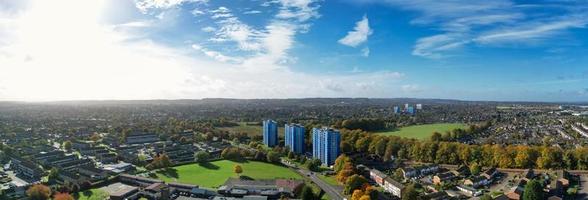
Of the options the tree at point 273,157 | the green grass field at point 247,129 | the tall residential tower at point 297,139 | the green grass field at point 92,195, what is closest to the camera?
the green grass field at point 92,195

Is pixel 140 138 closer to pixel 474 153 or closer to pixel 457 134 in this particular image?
pixel 474 153

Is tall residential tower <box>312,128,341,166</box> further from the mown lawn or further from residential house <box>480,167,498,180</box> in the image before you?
residential house <box>480,167,498,180</box>

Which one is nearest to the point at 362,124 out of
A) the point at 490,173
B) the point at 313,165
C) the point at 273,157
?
the point at 273,157

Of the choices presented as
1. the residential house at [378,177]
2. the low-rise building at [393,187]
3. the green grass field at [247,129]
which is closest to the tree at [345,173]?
the residential house at [378,177]

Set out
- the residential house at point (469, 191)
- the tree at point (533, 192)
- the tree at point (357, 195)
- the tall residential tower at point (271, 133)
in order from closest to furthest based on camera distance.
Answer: the tree at point (533, 192)
the tree at point (357, 195)
the residential house at point (469, 191)
the tall residential tower at point (271, 133)

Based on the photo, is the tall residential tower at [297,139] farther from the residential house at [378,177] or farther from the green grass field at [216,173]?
the residential house at [378,177]

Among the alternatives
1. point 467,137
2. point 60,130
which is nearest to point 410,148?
point 467,137

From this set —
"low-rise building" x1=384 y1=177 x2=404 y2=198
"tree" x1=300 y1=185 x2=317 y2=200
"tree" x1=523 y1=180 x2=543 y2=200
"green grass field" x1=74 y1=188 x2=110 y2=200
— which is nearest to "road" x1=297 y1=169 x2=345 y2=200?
"tree" x1=300 y1=185 x2=317 y2=200
